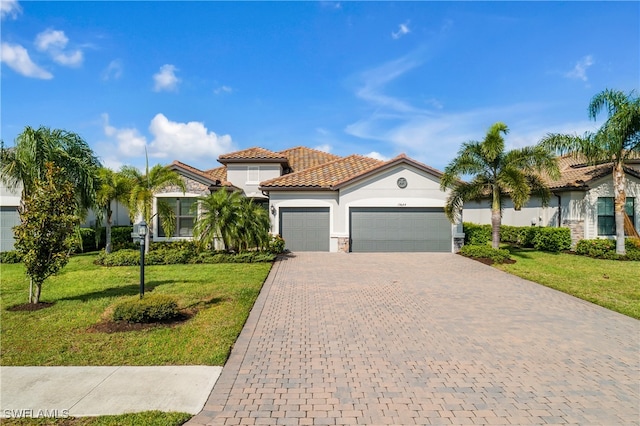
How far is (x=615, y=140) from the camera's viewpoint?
16.5 meters

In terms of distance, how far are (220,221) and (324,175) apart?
7.34m

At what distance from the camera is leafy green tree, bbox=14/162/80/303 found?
26.3 ft

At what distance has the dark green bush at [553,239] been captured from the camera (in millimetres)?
18750

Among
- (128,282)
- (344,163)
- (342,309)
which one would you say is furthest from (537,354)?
(344,163)

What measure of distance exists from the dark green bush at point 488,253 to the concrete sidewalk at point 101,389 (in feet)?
44.5

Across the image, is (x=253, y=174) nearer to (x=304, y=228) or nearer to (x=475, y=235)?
(x=304, y=228)

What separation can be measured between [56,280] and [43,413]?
30.0 feet

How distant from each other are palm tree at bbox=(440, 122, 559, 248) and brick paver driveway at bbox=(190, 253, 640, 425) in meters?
6.70

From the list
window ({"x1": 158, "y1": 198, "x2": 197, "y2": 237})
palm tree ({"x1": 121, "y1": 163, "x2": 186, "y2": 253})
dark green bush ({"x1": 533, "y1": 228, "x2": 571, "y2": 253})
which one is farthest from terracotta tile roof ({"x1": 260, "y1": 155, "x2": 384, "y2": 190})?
dark green bush ({"x1": 533, "y1": 228, "x2": 571, "y2": 253})

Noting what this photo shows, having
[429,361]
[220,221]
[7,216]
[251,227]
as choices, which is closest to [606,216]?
[251,227]

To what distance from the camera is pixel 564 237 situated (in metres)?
18.8

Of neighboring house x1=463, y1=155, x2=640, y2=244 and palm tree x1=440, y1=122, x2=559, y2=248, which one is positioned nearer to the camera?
palm tree x1=440, y1=122, x2=559, y2=248

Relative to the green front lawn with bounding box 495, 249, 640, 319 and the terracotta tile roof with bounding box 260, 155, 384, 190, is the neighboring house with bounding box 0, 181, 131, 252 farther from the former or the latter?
the green front lawn with bounding box 495, 249, 640, 319

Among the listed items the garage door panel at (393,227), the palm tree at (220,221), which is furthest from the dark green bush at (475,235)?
the palm tree at (220,221)
